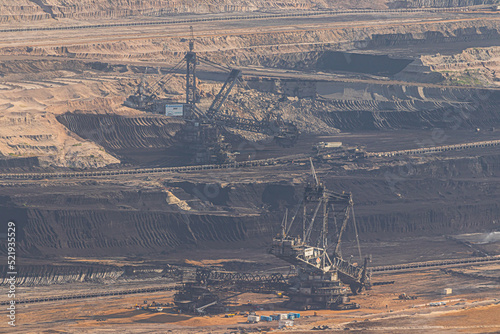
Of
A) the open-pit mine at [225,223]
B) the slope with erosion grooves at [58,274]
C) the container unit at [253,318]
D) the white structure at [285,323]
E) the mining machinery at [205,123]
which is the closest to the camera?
the white structure at [285,323]

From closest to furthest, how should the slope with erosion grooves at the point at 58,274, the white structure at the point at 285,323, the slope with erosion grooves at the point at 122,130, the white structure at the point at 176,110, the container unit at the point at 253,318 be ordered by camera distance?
the white structure at the point at 285,323, the container unit at the point at 253,318, the slope with erosion grooves at the point at 58,274, the slope with erosion grooves at the point at 122,130, the white structure at the point at 176,110

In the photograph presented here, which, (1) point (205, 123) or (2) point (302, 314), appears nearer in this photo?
(2) point (302, 314)

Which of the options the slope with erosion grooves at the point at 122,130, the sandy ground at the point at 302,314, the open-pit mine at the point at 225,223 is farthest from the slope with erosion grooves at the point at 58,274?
the slope with erosion grooves at the point at 122,130

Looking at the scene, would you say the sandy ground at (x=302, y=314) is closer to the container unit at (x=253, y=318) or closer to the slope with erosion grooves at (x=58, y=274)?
the container unit at (x=253, y=318)

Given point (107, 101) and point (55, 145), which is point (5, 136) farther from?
point (107, 101)

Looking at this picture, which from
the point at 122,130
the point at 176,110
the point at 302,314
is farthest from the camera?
the point at 176,110

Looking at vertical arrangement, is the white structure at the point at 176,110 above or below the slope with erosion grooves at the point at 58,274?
above

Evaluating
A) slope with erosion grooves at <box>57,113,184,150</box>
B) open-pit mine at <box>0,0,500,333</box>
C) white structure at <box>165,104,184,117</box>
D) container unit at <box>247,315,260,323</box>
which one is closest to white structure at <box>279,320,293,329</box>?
open-pit mine at <box>0,0,500,333</box>

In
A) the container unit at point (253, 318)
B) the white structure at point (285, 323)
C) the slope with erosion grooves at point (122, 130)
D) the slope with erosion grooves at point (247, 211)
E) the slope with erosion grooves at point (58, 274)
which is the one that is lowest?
the white structure at point (285, 323)

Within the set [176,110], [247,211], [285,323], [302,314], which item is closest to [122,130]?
[176,110]

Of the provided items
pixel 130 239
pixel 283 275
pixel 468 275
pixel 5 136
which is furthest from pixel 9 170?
pixel 468 275

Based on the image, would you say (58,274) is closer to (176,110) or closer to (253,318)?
(253,318)
